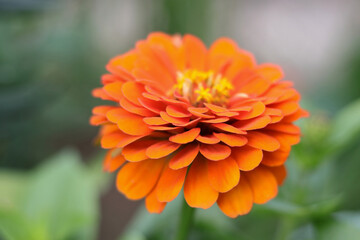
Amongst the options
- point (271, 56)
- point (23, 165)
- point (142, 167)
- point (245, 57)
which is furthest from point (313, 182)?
point (271, 56)

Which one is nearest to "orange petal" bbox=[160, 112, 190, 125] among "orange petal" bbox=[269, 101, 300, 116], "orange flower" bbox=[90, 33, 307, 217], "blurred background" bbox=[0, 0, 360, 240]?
"orange flower" bbox=[90, 33, 307, 217]

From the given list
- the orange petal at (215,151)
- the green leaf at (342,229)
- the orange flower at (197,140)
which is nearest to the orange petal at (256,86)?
the orange flower at (197,140)

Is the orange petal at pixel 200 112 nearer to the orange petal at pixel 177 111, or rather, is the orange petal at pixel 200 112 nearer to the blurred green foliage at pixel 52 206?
the orange petal at pixel 177 111

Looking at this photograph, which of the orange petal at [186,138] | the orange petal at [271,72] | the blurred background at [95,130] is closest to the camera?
the orange petal at [186,138]

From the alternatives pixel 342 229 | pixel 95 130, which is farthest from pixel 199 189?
pixel 95 130

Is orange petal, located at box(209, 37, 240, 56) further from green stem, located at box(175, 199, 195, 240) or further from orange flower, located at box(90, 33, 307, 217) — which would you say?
green stem, located at box(175, 199, 195, 240)
